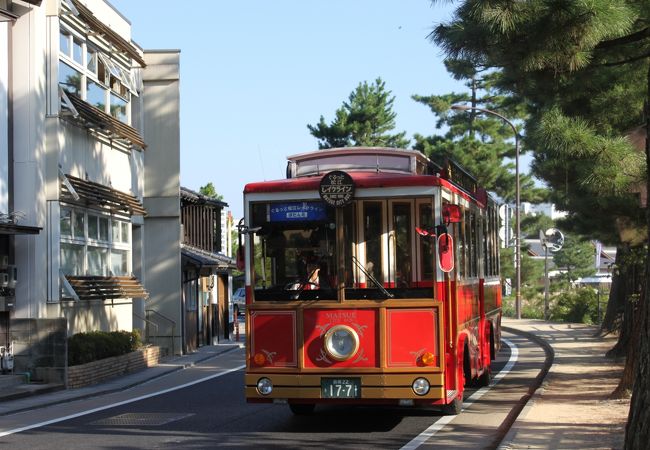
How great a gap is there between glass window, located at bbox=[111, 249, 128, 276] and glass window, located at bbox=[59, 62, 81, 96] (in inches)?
196

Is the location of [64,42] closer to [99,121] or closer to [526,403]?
[99,121]

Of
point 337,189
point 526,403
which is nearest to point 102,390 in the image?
point 526,403

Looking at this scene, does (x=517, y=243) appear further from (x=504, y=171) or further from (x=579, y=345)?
(x=579, y=345)

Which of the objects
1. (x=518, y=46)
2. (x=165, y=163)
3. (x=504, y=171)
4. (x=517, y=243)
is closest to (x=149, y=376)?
(x=165, y=163)

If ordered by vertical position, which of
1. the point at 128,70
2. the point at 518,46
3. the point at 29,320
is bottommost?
the point at 29,320

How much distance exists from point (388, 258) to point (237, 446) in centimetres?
297

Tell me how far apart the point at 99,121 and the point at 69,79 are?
4.32 ft

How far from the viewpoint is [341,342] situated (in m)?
12.8

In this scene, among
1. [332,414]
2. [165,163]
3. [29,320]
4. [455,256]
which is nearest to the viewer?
[455,256]

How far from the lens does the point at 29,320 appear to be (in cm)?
2142

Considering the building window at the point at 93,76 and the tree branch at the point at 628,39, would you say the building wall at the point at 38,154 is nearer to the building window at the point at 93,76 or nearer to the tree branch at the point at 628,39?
the building window at the point at 93,76

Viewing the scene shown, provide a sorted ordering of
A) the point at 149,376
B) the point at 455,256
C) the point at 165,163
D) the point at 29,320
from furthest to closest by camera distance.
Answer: the point at 165,163
the point at 149,376
the point at 29,320
the point at 455,256

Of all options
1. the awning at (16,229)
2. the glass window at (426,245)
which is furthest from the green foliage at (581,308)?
the glass window at (426,245)

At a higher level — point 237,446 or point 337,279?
point 337,279
